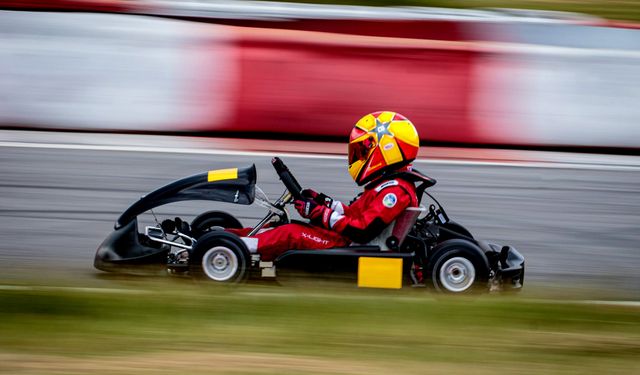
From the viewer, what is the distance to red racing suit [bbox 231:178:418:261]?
19.8 feet

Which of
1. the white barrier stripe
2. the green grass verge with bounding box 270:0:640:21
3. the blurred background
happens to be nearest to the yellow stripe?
the blurred background

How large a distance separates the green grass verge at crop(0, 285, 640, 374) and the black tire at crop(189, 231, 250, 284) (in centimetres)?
73

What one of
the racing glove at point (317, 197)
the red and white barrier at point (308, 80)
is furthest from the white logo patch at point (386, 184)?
the red and white barrier at point (308, 80)

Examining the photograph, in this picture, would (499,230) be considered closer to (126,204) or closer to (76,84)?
(126,204)

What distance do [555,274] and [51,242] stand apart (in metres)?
3.21

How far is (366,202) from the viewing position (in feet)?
20.3

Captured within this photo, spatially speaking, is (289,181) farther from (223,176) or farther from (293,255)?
(293,255)

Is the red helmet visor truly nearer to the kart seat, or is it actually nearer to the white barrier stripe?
the kart seat

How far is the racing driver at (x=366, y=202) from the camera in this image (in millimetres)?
6062

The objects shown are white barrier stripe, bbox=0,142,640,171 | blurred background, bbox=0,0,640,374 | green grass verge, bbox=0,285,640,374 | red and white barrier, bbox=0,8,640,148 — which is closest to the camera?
green grass verge, bbox=0,285,640,374

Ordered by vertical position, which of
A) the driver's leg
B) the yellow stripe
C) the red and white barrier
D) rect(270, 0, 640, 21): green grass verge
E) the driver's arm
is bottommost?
the driver's leg

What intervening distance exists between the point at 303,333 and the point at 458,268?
5.61 feet

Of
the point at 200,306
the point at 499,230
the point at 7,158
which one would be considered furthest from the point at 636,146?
the point at 200,306

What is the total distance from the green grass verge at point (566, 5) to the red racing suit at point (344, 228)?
20.5ft
